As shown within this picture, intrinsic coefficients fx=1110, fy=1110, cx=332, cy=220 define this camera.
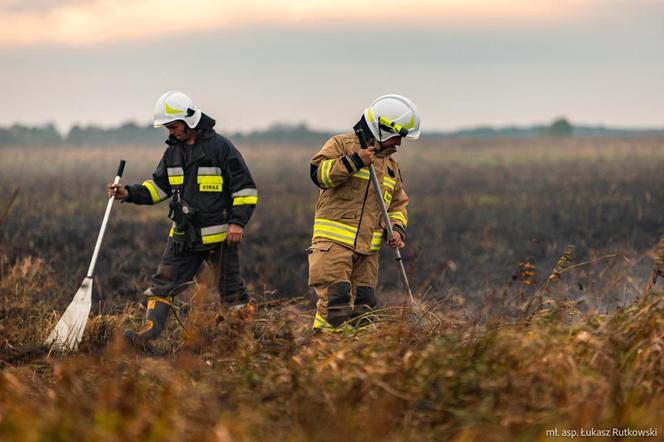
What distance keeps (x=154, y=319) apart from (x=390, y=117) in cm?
224

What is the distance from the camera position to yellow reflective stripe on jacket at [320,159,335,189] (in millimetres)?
7258

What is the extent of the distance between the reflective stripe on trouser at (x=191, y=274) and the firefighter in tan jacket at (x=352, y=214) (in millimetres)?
770

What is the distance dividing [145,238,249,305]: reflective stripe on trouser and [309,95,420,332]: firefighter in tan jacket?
0.77m

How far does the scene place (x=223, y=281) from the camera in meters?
8.07

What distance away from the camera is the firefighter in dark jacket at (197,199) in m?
7.93

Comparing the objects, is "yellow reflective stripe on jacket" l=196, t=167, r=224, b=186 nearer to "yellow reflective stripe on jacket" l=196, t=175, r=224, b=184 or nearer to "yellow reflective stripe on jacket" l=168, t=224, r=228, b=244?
"yellow reflective stripe on jacket" l=196, t=175, r=224, b=184

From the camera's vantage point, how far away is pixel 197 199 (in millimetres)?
7980

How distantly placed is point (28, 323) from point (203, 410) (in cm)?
419

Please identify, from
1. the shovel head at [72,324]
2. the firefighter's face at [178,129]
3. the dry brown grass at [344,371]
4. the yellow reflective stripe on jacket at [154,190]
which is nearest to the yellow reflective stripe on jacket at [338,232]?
the dry brown grass at [344,371]

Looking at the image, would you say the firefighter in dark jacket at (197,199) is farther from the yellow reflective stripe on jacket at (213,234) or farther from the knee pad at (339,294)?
the knee pad at (339,294)

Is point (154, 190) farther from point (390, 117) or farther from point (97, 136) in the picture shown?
point (97, 136)

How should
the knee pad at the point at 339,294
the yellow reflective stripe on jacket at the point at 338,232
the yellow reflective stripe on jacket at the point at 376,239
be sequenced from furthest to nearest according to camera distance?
the yellow reflective stripe on jacket at the point at 376,239 → the yellow reflective stripe on jacket at the point at 338,232 → the knee pad at the point at 339,294

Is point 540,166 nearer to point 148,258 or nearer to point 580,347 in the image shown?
point 148,258

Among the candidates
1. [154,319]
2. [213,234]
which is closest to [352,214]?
[213,234]
